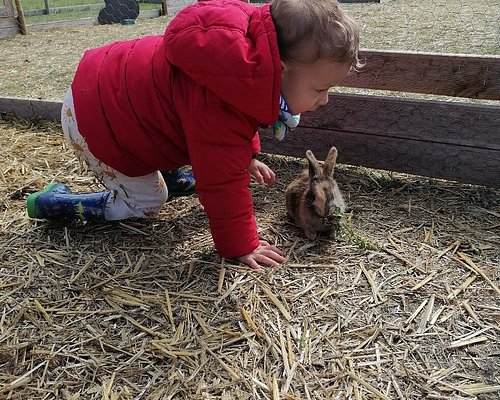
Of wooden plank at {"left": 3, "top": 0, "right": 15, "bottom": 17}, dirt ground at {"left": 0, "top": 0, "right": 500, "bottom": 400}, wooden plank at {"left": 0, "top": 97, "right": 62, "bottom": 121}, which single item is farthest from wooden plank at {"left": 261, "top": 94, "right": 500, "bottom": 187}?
wooden plank at {"left": 3, "top": 0, "right": 15, "bottom": 17}

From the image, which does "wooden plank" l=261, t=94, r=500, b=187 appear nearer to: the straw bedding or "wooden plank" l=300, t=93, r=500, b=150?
"wooden plank" l=300, t=93, r=500, b=150

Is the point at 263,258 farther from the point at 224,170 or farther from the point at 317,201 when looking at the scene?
the point at 224,170

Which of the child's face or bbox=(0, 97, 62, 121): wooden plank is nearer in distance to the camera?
the child's face

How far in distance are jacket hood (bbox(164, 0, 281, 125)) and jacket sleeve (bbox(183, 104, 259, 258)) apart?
0.34 feet

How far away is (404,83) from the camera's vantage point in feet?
9.83

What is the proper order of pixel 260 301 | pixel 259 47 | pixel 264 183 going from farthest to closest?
pixel 264 183
pixel 260 301
pixel 259 47

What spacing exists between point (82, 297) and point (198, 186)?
0.66 meters

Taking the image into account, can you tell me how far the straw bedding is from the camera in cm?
170

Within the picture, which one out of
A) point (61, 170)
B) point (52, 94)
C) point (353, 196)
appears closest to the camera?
point (353, 196)

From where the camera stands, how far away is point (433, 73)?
9.54ft

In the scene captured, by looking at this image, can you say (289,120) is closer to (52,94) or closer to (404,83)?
(404,83)

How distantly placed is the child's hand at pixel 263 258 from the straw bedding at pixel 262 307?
42mm

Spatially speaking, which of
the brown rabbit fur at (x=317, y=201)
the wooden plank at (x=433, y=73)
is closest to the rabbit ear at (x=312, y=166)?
the brown rabbit fur at (x=317, y=201)

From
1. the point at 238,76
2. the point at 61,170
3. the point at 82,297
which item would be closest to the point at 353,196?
the point at 238,76
